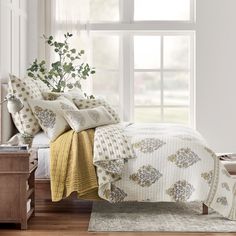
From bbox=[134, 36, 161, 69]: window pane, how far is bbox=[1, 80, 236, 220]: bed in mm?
2710

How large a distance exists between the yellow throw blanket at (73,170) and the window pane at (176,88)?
109 inches

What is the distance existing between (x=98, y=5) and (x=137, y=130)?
2581 mm

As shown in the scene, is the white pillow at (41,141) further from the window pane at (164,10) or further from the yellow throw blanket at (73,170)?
the window pane at (164,10)

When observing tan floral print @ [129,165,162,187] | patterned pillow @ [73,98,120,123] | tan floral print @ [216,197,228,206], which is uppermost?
patterned pillow @ [73,98,120,123]

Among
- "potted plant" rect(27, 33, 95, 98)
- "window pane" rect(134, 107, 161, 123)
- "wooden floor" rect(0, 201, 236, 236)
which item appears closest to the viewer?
"wooden floor" rect(0, 201, 236, 236)

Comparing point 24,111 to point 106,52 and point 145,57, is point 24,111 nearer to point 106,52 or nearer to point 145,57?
point 106,52

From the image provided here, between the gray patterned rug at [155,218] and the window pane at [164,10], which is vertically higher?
the window pane at [164,10]

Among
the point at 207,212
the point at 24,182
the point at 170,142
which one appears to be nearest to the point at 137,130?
the point at 170,142

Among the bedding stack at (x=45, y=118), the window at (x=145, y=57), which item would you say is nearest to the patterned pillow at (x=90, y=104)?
the bedding stack at (x=45, y=118)

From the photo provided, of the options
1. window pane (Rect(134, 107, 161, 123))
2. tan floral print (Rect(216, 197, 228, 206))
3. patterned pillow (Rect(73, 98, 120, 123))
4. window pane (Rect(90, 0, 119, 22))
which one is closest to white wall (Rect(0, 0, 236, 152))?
window pane (Rect(134, 107, 161, 123))

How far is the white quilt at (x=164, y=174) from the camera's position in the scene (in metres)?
4.34

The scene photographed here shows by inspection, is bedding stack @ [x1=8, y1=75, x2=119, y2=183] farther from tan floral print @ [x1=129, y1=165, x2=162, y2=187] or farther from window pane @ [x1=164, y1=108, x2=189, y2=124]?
window pane @ [x1=164, y1=108, x2=189, y2=124]

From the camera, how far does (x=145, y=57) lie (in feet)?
23.2

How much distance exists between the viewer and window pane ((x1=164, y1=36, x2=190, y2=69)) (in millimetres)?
7051
